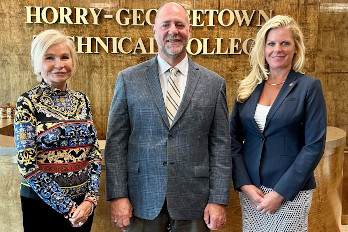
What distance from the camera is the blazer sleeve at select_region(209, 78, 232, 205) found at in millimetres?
2094

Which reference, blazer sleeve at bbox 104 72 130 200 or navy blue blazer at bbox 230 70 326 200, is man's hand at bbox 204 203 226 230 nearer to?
navy blue blazer at bbox 230 70 326 200

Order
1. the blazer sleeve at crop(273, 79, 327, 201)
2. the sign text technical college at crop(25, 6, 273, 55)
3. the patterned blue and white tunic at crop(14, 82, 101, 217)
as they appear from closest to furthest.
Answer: the patterned blue and white tunic at crop(14, 82, 101, 217) → the blazer sleeve at crop(273, 79, 327, 201) → the sign text technical college at crop(25, 6, 273, 55)

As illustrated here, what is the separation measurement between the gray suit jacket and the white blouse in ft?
0.81

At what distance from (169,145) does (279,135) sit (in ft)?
2.05

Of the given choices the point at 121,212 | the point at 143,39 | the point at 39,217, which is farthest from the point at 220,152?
the point at 143,39

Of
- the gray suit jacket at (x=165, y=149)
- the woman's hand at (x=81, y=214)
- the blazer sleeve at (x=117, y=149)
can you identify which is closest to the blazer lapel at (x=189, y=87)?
the gray suit jacket at (x=165, y=149)

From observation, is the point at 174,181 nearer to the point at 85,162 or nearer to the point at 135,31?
the point at 85,162

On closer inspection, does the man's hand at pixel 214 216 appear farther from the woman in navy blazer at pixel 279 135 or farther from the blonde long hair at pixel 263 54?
the blonde long hair at pixel 263 54

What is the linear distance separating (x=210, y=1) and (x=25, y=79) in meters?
2.77

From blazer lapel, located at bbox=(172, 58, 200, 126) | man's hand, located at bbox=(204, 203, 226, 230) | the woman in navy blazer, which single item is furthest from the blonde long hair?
man's hand, located at bbox=(204, 203, 226, 230)

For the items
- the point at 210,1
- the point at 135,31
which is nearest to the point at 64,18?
the point at 135,31

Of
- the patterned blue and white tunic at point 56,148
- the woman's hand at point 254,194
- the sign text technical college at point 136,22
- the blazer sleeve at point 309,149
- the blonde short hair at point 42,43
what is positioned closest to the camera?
the patterned blue and white tunic at point 56,148

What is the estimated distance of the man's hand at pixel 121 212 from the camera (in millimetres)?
2059

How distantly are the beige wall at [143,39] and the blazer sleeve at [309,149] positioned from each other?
137 inches
